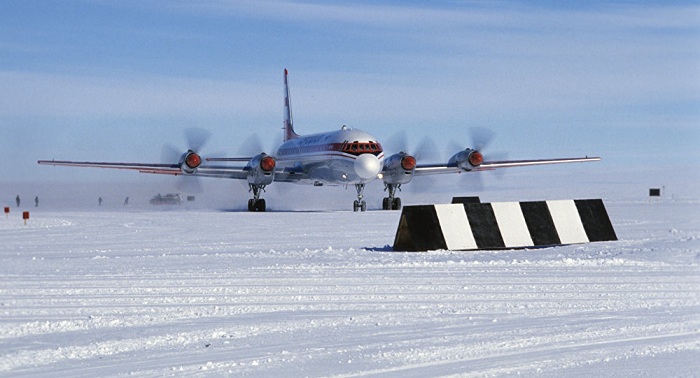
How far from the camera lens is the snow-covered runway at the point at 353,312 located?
6.12m

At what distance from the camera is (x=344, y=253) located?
48.1 ft

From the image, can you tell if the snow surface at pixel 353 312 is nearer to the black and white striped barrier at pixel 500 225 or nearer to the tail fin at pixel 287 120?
the black and white striped barrier at pixel 500 225

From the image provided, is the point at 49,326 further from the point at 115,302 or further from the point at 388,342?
the point at 388,342

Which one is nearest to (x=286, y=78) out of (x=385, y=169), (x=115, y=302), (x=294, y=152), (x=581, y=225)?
(x=294, y=152)

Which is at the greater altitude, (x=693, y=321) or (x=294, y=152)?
(x=294, y=152)

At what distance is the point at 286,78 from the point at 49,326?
61.5 meters

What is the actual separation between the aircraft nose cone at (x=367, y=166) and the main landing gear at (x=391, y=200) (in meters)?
3.03

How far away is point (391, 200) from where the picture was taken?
137 ft

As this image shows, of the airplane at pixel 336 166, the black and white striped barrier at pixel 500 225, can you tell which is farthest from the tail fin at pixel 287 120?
the black and white striped barrier at pixel 500 225

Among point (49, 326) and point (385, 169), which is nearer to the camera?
point (49, 326)

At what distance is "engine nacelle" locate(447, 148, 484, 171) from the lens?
44.3m

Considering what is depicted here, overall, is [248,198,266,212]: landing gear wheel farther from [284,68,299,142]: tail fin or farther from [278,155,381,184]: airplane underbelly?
[284,68,299,142]: tail fin

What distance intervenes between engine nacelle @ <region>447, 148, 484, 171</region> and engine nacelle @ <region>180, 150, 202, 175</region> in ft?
43.1

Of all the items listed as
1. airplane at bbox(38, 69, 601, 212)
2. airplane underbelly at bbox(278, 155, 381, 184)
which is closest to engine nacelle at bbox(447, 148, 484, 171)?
airplane at bbox(38, 69, 601, 212)
